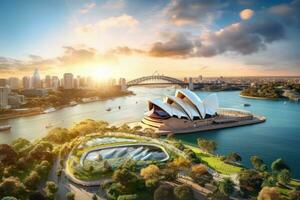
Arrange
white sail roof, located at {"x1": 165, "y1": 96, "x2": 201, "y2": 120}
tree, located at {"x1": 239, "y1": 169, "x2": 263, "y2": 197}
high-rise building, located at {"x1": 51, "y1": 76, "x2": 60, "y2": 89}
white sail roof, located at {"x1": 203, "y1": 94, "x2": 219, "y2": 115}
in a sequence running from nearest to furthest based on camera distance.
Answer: tree, located at {"x1": 239, "y1": 169, "x2": 263, "y2": 197}
white sail roof, located at {"x1": 165, "y1": 96, "x2": 201, "y2": 120}
white sail roof, located at {"x1": 203, "y1": 94, "x2": 219, "y2": 115}
high-rise building, located at {"x1": 51, "y1": 76, "x2": 60, "y2": 89}

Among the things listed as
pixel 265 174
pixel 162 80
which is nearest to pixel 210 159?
pixel 265 174

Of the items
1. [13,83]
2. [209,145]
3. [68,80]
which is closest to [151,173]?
[209,145]

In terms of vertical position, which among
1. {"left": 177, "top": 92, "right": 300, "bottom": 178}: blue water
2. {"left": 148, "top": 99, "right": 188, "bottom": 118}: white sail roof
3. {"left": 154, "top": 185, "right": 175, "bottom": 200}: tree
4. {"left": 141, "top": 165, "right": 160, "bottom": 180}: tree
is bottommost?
{"left": 177, "top": 92, "right": 300, "bottom": 178}: blue water

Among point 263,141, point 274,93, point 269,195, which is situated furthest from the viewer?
point 274,93

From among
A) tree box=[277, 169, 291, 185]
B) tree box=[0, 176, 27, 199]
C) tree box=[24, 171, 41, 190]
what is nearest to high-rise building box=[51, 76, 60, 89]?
tree box=[24, 171, 41, 190]

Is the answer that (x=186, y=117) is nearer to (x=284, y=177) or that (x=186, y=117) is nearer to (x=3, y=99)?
(x=284, y=177)

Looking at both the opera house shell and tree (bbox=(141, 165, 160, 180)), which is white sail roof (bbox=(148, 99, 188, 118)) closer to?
the opera house shell
